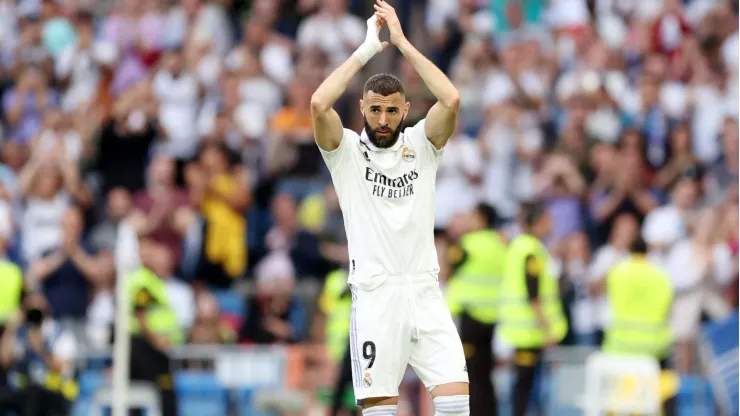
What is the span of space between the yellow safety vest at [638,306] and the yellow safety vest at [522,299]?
641 mm

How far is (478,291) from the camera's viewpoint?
14.9 metres

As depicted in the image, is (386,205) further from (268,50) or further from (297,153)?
(268,50)

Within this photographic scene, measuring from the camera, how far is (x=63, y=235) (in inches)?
661

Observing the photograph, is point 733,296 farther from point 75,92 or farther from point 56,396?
point 75,92

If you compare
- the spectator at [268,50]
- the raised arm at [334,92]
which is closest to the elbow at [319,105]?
the raised arm at [334,92]

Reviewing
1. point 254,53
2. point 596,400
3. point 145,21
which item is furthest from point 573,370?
point 145,21

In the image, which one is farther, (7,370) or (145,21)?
(145,21)

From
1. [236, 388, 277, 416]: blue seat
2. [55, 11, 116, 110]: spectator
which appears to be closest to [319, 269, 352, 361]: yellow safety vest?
[236, 388, 277, 416]: blue seat

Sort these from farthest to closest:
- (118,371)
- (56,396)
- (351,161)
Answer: (56,396), (118,371), (351,161)

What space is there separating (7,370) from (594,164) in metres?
7.59

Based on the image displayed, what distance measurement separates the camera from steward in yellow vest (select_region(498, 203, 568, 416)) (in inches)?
570

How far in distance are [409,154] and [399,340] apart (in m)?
1.20

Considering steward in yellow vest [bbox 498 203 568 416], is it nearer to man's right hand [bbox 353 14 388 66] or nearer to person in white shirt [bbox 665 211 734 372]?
person in white shirt [bbox 665 211 734 372]

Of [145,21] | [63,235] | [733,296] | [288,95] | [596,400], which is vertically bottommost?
[596,400]
